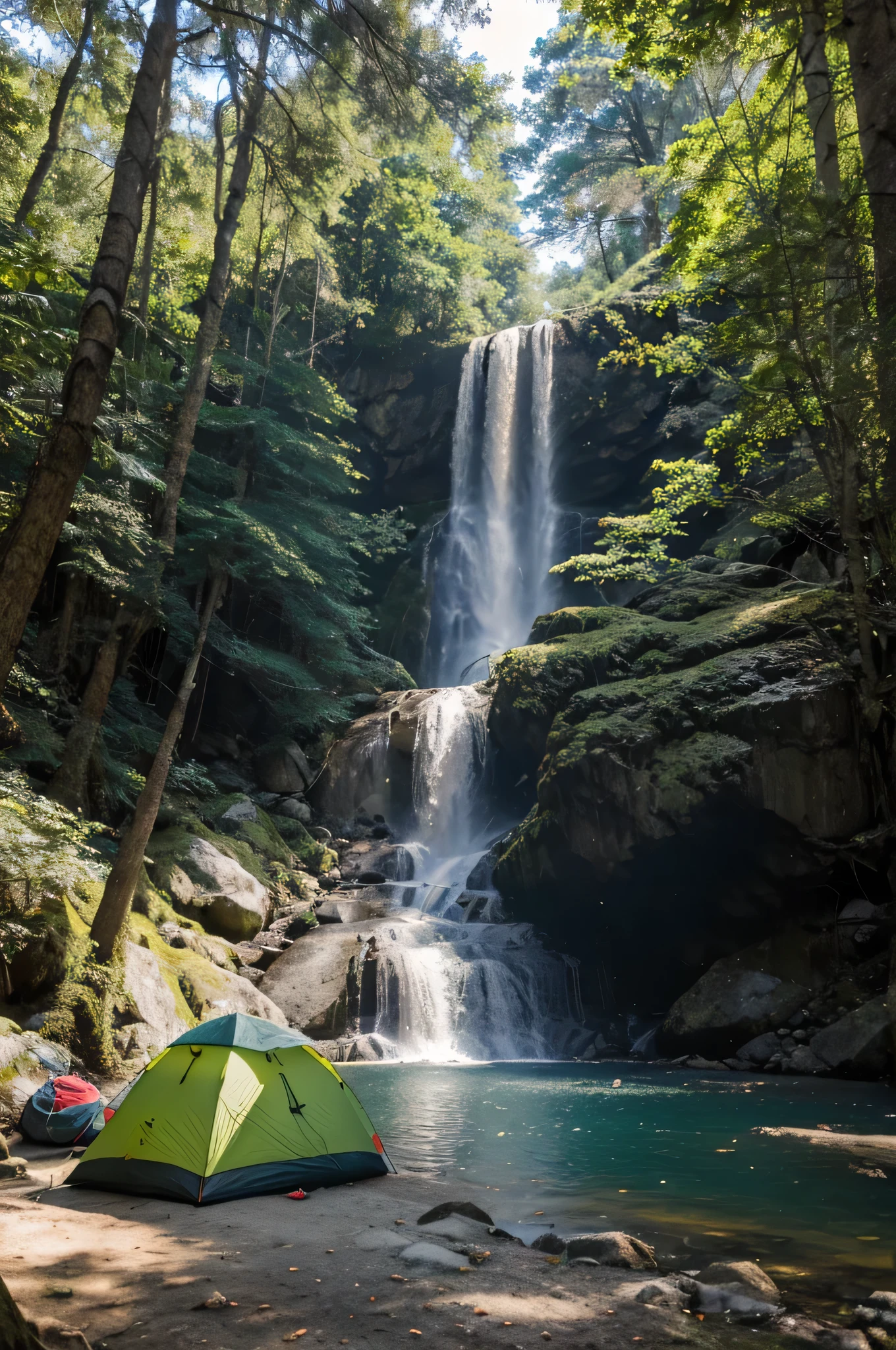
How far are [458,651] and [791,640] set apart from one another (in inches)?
585

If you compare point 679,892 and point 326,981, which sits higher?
point 679,892

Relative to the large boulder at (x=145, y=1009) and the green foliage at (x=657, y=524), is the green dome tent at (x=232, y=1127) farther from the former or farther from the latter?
the green foliage at (x=657, y=524)

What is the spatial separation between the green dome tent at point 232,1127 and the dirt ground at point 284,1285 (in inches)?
10.7

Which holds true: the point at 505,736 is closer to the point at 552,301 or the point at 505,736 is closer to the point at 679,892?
the point at 679,892

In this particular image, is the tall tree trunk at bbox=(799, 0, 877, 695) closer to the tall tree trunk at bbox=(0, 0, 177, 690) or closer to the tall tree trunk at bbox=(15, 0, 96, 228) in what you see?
the tall tree trunk at bbox=(0, 0, 177, 690)

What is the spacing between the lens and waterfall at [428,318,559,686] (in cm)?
2689

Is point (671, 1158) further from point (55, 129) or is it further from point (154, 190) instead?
point (55, 129)

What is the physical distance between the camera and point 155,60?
573cm

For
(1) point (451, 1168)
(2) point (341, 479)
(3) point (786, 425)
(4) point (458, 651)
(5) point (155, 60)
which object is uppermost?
(2) point (341, 479)

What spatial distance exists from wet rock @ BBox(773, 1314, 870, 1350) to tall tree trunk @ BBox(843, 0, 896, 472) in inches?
189

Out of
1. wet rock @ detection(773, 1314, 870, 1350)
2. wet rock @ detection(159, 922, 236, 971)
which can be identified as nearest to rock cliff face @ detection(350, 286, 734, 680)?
wet rock @ detection(159, 922, 236, 971)

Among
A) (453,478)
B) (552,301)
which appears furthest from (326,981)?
(552,301)

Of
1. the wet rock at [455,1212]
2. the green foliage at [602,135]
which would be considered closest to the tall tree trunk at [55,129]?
the wet rock at [455,1212]

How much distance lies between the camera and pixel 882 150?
18.4 ft
